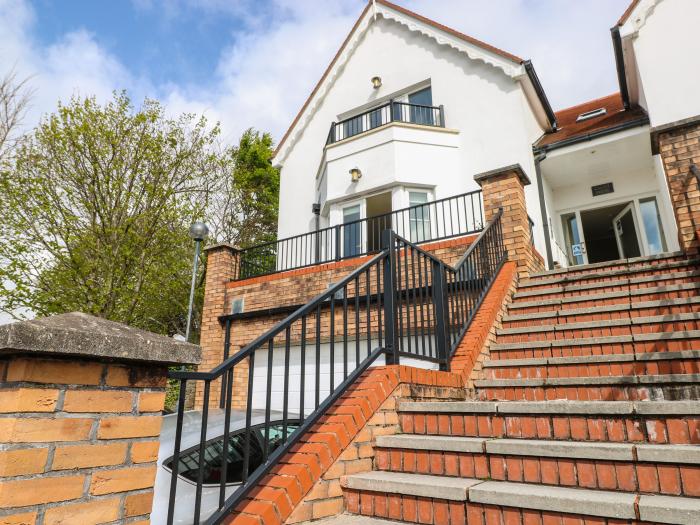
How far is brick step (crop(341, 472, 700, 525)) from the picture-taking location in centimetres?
171

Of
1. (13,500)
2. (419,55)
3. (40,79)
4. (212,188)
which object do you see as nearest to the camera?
(13,500)

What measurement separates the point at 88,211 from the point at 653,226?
13.0 meters

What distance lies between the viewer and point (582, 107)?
44.6ft

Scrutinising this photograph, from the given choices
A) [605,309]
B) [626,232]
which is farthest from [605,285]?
[626,232]

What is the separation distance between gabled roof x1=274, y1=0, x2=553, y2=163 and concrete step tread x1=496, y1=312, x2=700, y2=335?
309 inches

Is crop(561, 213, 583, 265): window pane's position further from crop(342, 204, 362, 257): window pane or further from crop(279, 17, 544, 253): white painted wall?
crop(342, 204, 362, 257): window pane

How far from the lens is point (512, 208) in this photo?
19.3 feet

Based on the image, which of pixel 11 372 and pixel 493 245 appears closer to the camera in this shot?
pixel 11 372

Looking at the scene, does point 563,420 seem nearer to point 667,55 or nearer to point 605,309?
point 605,309

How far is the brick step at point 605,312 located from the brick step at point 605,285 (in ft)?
1.29

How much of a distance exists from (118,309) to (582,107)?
1419 centimetres

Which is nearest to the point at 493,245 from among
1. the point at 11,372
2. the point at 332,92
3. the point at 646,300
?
the point at 646,300

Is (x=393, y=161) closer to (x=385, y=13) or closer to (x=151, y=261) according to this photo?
(x=385, y=13)

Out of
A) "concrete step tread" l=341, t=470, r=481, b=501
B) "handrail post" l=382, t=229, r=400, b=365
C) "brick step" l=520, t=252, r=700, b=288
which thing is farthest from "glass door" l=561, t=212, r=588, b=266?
"concrete step tread" l=341, t=470, r=481, b=501
